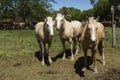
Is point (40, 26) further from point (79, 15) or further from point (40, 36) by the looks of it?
point (79, 15)

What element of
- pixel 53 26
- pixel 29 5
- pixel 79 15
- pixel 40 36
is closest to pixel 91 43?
pixel 53 26

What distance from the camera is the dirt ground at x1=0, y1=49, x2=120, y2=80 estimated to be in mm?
9570

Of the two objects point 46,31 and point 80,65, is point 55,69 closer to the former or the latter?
point 80,65

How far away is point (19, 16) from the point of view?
2007 inches

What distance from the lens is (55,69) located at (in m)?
10.8

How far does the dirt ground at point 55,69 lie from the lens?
957 cm

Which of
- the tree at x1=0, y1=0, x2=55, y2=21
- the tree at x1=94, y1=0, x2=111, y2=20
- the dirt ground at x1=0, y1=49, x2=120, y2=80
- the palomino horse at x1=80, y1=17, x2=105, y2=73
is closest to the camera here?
the palomino horse at x1=80, y1=17, x2=105, y2=73

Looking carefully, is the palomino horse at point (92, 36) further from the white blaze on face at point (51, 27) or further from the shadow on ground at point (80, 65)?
the white blaze on face at point (51, 27)

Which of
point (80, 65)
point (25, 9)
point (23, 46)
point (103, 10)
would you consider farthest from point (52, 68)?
point (103, 10)

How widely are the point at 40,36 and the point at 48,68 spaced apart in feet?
5.08

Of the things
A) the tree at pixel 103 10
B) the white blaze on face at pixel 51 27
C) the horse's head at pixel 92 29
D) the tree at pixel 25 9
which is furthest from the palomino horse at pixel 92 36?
the tree at pixel 103 10

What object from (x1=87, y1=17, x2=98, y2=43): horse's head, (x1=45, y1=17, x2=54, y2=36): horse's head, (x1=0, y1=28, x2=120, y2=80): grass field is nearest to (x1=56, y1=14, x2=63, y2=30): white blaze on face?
(x1=45, y1=17, x2=54, y2=36): horse's head

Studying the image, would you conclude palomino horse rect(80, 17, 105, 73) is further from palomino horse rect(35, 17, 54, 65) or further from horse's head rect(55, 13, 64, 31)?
horse's head rect(55, 13, 64, 31)

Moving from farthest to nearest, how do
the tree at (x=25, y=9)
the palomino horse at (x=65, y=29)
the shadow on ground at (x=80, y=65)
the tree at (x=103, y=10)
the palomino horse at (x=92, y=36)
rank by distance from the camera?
the tree at (x=103, y=10) → the tree at (x=25, y=9) → the palomino horse at (x=65, y=29) → the shadow on ground at (x=80, y=65) → the palomino horse at (x=92, y=36)
